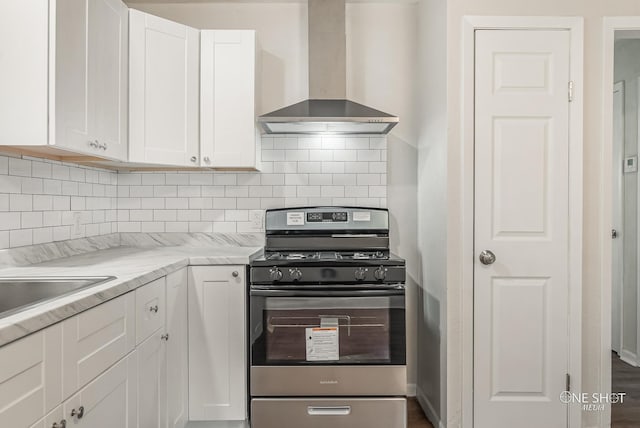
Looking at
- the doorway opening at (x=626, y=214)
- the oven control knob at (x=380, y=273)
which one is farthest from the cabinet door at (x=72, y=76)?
the doorway opening at (x=626, y=214)

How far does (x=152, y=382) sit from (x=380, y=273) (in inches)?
45.7

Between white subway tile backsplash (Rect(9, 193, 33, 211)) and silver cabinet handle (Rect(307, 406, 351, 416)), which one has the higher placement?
white subway tile backsplash (Rect(9, 193, 33, 211))

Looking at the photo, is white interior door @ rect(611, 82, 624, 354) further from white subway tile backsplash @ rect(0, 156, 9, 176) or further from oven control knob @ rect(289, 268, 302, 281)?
white subway tile backsplash @ rect(0, 156, 9, 176)

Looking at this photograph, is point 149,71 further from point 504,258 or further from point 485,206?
point 504,258

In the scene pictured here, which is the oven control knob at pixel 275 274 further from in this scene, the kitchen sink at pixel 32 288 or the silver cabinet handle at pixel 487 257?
the silver cabinet handle at pixel 487 257

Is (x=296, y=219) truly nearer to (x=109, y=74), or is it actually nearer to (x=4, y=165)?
(x=109, y=74)

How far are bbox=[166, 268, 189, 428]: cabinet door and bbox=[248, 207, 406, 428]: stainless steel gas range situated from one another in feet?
1.14

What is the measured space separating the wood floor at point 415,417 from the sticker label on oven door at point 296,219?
1336 millimetres

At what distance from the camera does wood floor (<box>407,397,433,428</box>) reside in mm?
2496

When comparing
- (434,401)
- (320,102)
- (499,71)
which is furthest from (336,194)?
(434,401)

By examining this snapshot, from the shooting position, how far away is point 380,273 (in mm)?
2215

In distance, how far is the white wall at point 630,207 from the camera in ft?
10.8

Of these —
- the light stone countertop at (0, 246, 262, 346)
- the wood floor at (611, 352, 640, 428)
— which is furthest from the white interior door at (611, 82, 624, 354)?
the light stone countertop at (0, 246, 262, 346)

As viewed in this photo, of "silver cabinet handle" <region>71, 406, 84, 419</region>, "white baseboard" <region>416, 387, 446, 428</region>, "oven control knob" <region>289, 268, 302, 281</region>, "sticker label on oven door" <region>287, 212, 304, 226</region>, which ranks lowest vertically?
"white baseboard" <region>416, 387, 446, 428</region>
